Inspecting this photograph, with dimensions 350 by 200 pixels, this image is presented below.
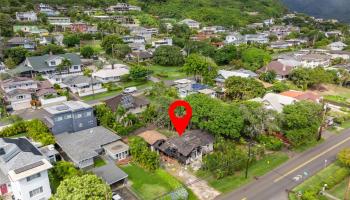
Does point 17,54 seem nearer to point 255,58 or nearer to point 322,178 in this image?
point 255,58

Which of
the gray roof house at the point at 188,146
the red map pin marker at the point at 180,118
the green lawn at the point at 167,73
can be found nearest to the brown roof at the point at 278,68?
the green lawn at the point at 167,73

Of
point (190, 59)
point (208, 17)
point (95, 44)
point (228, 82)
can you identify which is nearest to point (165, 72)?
point (190, 59)

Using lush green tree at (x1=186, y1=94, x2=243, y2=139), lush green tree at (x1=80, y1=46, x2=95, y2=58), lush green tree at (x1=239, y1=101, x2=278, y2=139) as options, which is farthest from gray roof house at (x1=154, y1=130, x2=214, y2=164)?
lush green tree at (x1=80, y1=46, x2=95, y2=58)

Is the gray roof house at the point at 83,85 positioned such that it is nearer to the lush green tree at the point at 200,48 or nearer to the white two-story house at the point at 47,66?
the white two-story house at the point at 47,66

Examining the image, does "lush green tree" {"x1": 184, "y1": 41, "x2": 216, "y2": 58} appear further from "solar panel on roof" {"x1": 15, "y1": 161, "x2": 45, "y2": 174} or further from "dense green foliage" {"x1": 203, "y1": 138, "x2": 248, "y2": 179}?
"solar panel on roof" {"x1": 15, "y1": 161, "x2": 45, "y2": 174}

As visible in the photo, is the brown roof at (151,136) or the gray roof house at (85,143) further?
the brown roof at (151,136)

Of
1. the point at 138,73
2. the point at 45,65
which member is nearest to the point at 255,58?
the point at 138,73

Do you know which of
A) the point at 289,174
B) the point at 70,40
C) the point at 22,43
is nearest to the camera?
the point at 289,174

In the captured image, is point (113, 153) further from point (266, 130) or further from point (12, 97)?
point (12, 97)
